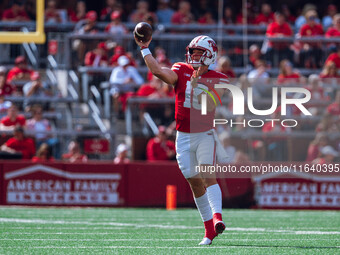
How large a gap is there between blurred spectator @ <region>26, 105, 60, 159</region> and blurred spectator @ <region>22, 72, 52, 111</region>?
1.30ft

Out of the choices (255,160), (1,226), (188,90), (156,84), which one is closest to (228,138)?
(255,160)

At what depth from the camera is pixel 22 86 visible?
16.7 m

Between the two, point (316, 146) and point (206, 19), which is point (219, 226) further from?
point (206, 19)

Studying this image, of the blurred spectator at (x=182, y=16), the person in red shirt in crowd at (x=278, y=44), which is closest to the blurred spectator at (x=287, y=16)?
the person in red shirt in crowd at (x=278, y=44)

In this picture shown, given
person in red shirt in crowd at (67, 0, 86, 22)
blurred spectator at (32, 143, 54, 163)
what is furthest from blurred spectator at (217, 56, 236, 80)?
→ person in red shirt in crowd at (67, 0, 86, 22)

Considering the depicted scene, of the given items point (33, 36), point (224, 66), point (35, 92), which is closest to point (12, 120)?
point (35, 92)

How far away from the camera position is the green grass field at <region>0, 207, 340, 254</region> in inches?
269

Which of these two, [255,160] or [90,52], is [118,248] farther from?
[90,52]

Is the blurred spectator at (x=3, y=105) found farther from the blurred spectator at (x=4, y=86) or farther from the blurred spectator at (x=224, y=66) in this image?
the blurred spectator at (x=224, y=66)

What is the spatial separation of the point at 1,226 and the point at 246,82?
7529 mm

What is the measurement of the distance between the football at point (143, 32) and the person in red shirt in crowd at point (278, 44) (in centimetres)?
1010

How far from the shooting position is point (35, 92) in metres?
16.2

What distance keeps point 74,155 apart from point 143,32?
7.66 metres

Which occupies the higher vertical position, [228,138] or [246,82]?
[246,82]
